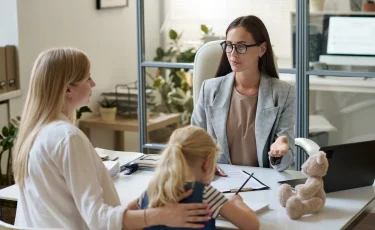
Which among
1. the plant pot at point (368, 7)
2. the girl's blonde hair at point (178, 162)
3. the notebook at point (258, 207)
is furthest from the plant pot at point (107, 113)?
the girl's blonde hair at point (178, 162)

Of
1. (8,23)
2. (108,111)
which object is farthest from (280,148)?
(108,111)

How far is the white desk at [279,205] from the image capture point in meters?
2.20

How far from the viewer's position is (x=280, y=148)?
271 cm

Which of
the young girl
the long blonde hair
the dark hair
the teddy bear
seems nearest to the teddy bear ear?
the teddy bear

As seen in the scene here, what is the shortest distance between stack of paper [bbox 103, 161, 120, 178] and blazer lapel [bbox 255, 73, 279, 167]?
0.62 metres

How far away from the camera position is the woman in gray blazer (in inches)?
119

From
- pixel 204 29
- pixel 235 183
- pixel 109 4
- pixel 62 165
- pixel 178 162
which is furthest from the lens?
pixel 109 4

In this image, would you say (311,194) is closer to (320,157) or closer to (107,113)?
(320,157)

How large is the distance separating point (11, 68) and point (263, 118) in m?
1.95

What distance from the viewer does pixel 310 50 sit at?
4.00 metres

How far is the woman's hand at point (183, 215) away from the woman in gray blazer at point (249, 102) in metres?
1.09

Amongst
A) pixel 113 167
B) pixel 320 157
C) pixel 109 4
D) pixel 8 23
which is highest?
pixel 109 4

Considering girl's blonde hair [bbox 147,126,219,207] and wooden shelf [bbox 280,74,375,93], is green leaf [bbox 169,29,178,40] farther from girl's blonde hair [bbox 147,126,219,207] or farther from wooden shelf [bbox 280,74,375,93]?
girl's blonde hair [bbox 147,126,219,207]

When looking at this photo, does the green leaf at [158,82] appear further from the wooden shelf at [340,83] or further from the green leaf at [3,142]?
the green leaf at [3,142]
